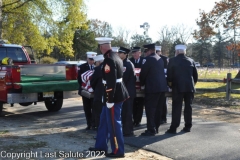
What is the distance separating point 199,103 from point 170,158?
731cm

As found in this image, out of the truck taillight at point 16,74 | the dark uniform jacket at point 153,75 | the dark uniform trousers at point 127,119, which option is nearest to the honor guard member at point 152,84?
the dark uniform jacket at point 153,75

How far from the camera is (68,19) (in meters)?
23.2

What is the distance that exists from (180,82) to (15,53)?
6.82 meters

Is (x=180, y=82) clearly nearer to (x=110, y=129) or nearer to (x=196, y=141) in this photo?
(x=196, y=141)

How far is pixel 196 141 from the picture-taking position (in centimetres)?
691

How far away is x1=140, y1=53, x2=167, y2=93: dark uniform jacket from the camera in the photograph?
730 cm

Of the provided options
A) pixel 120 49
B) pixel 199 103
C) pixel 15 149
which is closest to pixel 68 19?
pixel 199 103

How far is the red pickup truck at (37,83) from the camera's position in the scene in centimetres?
914

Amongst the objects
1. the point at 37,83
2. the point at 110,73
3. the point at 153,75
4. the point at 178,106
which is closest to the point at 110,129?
the point at 110,73

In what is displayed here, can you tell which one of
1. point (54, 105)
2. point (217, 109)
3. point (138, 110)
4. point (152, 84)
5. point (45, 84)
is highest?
point (152, 84)

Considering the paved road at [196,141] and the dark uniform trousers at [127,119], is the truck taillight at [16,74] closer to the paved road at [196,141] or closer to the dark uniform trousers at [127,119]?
the paved road at [196,141]

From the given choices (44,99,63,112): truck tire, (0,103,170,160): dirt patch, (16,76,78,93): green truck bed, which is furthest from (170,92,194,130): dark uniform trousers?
(44,99,63,112): truck tire

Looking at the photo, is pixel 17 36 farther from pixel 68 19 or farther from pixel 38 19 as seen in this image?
pixel 68 19

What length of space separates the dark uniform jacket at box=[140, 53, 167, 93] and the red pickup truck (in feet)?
11.0
